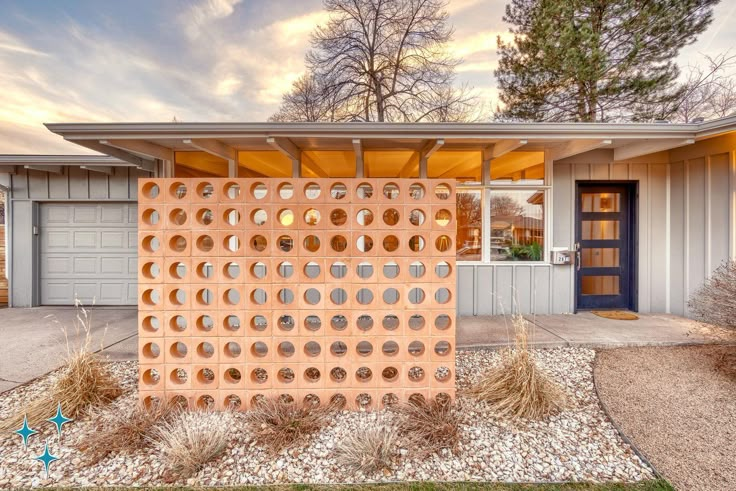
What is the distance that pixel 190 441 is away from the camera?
78.4 inches

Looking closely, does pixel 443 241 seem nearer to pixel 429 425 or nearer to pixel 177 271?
pixel 429 425

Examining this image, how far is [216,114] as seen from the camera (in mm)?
9953

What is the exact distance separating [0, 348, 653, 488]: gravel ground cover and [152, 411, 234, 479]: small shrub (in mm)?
48

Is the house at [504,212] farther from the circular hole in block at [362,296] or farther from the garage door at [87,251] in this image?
the circular hole in block at [362,296]

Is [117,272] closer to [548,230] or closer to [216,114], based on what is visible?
[216,114]

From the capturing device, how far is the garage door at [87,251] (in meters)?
6.02

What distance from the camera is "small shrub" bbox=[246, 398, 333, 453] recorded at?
6.98 ft

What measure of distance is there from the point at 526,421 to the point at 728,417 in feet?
5.15

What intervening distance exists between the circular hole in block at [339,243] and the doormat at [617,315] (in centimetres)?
469

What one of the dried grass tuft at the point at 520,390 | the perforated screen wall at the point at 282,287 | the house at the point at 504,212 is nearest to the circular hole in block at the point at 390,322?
the perforated screen wall at the point at 282,287

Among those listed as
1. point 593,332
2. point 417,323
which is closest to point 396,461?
point 417,323

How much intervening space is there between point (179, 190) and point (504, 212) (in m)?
4.69

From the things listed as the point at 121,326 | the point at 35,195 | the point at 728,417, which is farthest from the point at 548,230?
the point at 35,195

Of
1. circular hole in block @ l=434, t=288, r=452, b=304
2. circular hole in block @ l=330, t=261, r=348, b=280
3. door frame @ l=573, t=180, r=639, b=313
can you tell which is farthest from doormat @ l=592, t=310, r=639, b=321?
circular hole in block @ l=330, t=261, r=348, b=280
